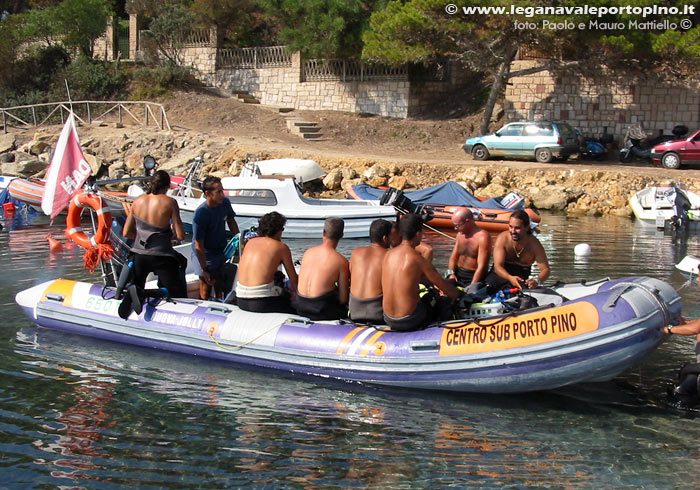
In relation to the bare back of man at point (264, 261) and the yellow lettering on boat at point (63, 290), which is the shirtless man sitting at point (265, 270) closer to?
the bare back of man at point (264, 261)

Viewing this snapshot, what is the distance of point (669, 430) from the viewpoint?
6469mm

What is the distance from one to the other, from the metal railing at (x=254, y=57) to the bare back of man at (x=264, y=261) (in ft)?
79.4

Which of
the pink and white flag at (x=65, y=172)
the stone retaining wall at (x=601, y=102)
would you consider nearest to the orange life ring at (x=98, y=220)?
the pink and white flag at (x=65, y=172)

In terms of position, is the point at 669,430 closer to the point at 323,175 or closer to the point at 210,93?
the point at 323,175

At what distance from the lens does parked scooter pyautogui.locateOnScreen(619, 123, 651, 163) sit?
24.0 m

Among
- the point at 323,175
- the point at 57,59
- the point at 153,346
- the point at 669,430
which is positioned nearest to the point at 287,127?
the point at 323,175

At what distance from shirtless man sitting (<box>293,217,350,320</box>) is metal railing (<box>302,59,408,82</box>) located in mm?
21842

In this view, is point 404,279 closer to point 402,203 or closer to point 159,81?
point 402,203

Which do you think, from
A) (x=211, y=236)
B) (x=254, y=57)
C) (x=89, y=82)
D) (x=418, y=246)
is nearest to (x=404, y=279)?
(x=418, y=246)

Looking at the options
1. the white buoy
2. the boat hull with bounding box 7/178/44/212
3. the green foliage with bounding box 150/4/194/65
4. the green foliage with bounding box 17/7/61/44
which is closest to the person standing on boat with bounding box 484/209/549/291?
the white buoy

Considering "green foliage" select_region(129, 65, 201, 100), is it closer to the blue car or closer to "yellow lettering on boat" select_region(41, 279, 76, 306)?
the blue car

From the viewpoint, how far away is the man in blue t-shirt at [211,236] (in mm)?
8867

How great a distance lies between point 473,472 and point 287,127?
24.4m

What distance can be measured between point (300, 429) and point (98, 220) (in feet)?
12.6
